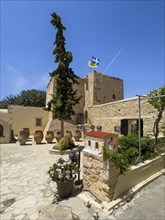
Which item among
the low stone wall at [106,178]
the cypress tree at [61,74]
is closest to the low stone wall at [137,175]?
the low stone wall at [106,178]

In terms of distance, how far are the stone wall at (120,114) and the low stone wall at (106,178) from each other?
5.62 metres

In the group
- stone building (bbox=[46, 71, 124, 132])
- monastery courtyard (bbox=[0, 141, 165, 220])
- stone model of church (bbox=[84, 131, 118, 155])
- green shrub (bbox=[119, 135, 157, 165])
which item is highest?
stone building (bbox=[46, 71, 124, 132])

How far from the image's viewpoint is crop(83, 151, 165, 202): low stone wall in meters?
2.87

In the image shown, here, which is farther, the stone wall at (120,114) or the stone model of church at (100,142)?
the stone wall at (120,114)

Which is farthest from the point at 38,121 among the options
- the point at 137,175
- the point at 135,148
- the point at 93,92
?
the point at 137,175

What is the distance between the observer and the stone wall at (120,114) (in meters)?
8.84

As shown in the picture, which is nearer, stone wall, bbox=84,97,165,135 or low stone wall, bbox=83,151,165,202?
low stone wall, bbox=83,151,165,202

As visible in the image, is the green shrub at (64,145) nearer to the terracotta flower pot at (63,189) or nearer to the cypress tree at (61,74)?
the cypress tree at (61,74)

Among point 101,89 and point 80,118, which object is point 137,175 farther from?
point 101,89

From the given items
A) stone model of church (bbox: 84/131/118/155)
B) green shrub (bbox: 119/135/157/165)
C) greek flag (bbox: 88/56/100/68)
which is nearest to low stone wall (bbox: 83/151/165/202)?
stone model of church (bbox: 84/131/118/155)

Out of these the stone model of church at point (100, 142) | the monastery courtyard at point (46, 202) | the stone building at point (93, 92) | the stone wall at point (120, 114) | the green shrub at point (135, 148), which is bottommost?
the monastery courtyard at point (46, 202)

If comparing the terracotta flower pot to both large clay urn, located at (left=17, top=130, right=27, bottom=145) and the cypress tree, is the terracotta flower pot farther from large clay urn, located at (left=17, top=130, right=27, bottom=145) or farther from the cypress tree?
large clay urn, located at (left=17, top=130, right=27, bottom=145)

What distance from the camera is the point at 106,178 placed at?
2836mm

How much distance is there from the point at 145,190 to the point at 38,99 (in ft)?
82.0
